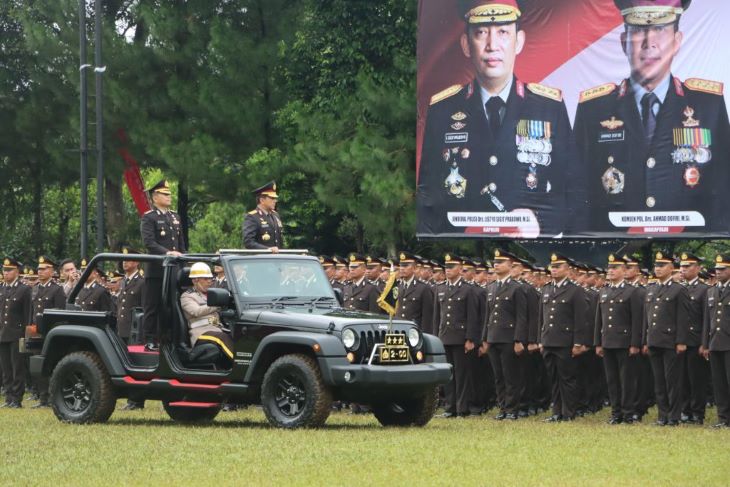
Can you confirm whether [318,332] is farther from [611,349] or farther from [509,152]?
[509,152]

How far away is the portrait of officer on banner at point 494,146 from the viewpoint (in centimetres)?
2600

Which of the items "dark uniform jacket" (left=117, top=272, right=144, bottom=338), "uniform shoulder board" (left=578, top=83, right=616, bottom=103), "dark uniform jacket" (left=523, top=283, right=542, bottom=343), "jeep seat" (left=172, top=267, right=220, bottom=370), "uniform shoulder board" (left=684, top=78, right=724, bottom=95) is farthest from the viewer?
"uniform shoulder board" (left=578, top=83, right=616, bottom=103)

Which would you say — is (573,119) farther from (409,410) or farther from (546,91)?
(409,410)

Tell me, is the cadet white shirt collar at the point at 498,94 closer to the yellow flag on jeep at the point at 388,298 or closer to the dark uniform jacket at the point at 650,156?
the dark uniform jacket at the point at 650,156

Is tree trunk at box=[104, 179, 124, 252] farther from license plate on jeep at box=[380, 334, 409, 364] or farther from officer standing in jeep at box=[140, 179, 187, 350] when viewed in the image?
license plate on jeep at box=[380, 334, 409, 364]

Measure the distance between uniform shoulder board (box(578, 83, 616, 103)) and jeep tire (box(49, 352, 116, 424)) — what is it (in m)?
11.7

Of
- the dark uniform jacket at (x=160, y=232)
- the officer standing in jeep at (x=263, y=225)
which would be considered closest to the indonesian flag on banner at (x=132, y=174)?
the dark uniform jacket at (x=160, y=232)

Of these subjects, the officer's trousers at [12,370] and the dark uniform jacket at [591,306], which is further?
the officer's trousers at [12,370]

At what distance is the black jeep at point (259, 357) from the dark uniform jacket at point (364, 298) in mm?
4281

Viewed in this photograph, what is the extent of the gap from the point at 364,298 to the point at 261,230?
3818mm

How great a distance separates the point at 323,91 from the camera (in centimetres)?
3250

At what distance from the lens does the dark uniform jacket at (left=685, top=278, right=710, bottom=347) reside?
17500mm

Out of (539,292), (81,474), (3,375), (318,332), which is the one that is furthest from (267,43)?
(81,474)

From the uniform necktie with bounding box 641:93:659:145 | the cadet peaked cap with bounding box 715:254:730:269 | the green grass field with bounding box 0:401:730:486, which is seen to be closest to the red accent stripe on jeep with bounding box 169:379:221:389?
the green grass field with bounding box 0:401:730:486
